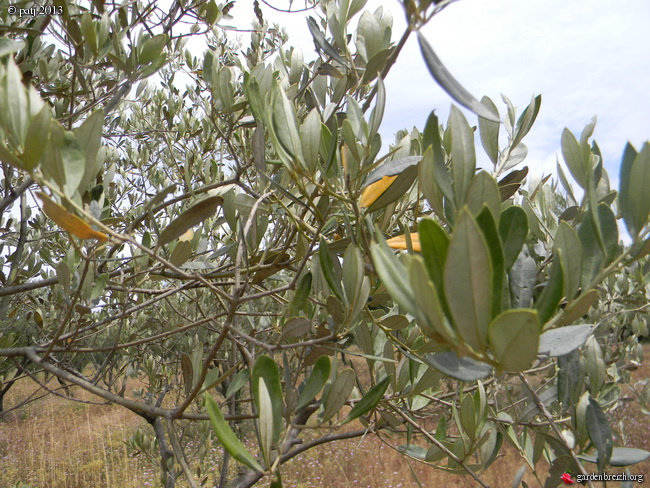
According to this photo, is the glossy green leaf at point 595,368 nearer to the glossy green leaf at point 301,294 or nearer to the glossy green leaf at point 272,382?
the glossy green leaf at point 301,294

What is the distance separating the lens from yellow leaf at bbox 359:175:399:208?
80 centimetres

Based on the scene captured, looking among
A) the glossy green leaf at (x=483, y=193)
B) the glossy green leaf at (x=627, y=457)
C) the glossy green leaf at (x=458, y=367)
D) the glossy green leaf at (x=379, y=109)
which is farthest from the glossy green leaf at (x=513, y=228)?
the glossy green leaf at (x=627, y=457)

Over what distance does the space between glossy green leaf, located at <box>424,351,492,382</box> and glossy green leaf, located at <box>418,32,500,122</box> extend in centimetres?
29

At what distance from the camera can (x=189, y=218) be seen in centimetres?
80

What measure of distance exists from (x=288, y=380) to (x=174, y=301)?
123 inches

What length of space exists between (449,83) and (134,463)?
29.0 ft

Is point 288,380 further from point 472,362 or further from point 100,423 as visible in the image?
point 100,423

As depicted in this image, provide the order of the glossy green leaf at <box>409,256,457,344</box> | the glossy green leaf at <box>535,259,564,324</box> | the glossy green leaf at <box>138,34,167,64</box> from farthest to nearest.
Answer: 1. the glossy green leaf at <box>138,34,167,64</box>
2. the glossy green leaf at <box>535,259,564,324</box>
3. the glossy green leaf at <box>409,256,457,344</box>

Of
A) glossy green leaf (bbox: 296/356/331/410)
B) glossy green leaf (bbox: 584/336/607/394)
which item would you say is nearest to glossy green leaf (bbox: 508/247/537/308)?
glossy green leaf (bbox: 296/356/331/410)

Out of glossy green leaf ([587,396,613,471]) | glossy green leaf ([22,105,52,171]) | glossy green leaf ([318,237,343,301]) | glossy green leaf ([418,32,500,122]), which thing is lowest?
glossy green leaf ([587,396,613,471])

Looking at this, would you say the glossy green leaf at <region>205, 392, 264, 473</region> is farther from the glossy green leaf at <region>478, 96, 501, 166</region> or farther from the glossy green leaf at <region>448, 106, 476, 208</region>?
the glossy green leaf at <region>478, 96, 501, 166</region>

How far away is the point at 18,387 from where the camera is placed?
14539 millimetres

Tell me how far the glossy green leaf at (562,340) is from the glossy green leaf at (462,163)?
0.64 feet

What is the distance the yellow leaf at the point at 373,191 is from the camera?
799 millimetres
